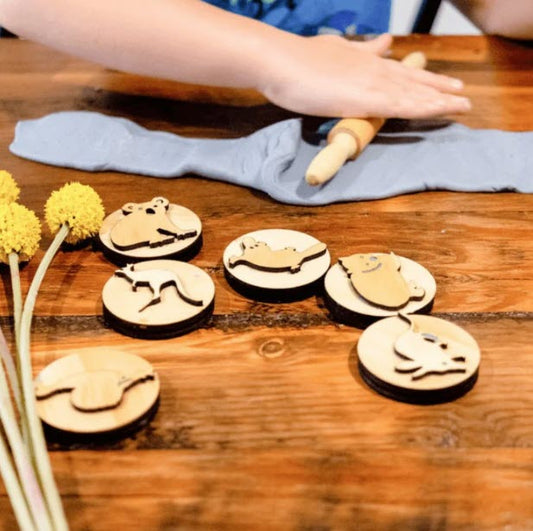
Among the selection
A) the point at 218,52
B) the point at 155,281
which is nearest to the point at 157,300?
the point at 155,281

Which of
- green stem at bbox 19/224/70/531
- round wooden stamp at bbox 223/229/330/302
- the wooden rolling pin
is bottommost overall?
green stem at bbox 19/224/70/531

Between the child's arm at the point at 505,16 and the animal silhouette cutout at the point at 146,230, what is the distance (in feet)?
2.43

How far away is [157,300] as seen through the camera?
1.84ft

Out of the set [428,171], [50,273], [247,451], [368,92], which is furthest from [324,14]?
[247,451]

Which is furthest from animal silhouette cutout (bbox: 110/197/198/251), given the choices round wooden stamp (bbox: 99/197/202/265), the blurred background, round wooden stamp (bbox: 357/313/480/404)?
the blurred background

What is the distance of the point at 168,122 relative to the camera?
0.90 metres

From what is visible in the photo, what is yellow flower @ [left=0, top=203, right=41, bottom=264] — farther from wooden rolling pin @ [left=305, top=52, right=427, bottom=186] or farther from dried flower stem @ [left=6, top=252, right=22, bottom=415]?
wooden rolling pin @ [left=305, top=52, right=427, bottom=186]

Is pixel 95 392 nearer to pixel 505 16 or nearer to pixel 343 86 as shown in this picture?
pixel 343 86

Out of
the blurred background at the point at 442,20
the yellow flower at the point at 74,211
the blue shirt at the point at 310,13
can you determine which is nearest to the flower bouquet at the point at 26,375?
the yellow flower at the point at 74,211

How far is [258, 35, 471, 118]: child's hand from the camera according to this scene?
817mm

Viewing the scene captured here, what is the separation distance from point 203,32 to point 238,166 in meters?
0.18

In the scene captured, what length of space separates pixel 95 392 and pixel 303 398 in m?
0.15

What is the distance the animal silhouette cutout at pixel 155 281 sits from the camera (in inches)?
22.1

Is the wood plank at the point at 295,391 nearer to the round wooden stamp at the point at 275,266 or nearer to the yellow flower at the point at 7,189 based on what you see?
the round wooden stamp at the point at 275,266
